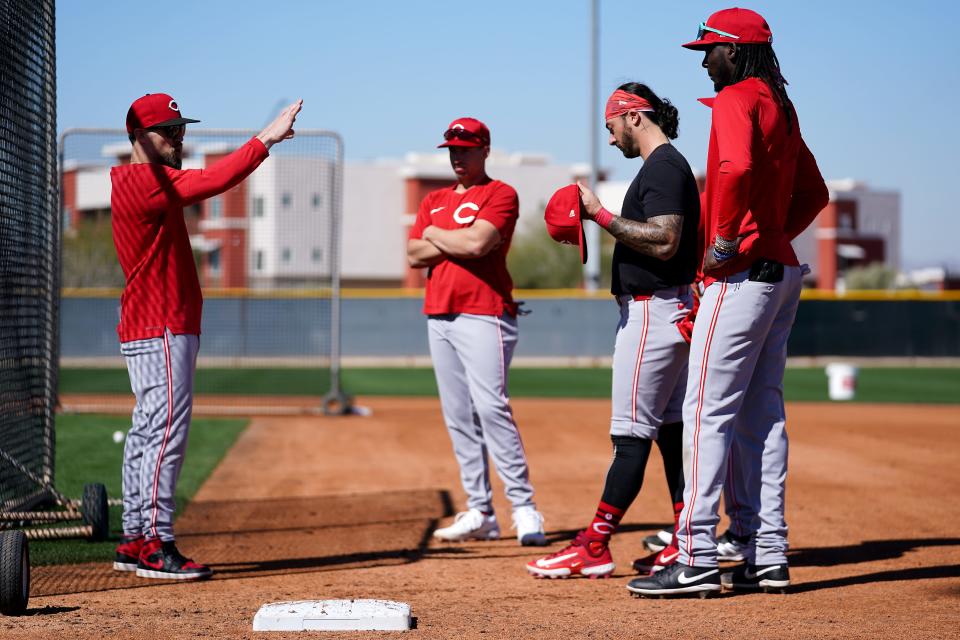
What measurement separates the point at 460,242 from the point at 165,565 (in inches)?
82.8

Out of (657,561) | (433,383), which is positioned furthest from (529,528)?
(433,383)

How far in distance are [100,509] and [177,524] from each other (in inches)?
28.2

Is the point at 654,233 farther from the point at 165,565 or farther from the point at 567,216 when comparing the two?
the point at 165,565

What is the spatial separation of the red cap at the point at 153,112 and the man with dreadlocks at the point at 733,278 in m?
2.22

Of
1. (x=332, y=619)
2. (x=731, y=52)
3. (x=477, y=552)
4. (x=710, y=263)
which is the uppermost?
(x=731, y=52)

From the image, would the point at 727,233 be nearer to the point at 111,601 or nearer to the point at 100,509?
the point at 111,601

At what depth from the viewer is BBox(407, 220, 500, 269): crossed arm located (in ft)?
18.8

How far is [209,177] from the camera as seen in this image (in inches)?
185

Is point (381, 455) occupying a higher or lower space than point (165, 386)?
lower

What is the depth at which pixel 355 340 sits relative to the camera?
28.3m

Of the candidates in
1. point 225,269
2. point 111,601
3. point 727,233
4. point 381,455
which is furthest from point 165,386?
point 225,269

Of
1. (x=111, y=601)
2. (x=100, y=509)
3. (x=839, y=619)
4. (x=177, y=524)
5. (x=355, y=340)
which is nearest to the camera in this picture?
(x=839, y=619)

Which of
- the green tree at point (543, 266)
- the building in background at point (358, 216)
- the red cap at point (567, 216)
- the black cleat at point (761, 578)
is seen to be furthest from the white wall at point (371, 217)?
the black cleat at point (761, 578)

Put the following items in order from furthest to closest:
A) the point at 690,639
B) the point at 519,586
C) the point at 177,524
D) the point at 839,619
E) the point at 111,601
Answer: the point at 177,524
the point at 519,586
the point at 111,601
the point at 839,619
the point at 690,639
